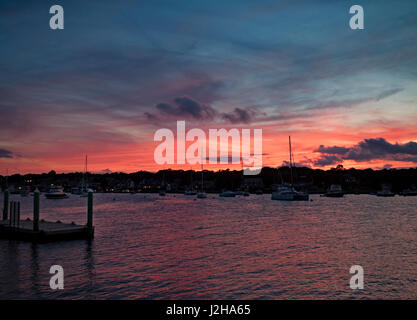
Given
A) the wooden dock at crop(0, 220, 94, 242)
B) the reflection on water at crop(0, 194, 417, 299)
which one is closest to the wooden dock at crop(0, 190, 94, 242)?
the wooden dock at crop(0, 220, 94, 242)

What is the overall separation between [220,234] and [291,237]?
25.7 feet

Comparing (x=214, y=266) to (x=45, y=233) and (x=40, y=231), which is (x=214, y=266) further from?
(x=40, y=231)

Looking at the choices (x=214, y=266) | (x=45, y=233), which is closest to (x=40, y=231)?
(x=45, y=233)

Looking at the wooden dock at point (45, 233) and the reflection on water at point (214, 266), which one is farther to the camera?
the wooden dock at point (45, 233)

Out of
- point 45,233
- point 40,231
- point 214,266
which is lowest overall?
point 214,266

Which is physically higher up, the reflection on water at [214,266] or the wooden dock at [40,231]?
the wooden dock at [40,231]

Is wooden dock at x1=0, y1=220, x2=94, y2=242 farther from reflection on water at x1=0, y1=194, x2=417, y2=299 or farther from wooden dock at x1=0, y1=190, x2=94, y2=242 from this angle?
reflection on water at x1=0, y1=194, x2=417, y2=299

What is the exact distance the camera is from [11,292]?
17.5 metres

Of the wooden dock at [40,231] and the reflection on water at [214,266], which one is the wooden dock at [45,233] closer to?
the wooden dock at [40,231]

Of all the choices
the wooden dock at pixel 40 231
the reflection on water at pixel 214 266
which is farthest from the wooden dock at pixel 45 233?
the reflection on water at pixel 214 266
